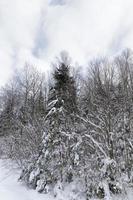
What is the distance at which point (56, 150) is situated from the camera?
6.58m

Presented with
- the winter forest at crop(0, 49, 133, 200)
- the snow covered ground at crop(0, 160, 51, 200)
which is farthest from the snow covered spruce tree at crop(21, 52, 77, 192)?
the snow covered ground at crop(0, 160, 51, 200)

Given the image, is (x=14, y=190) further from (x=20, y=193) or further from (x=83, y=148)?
(x=83, y=148)

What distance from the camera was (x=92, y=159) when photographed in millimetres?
5949

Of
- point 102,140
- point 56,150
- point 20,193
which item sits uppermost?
point 102,140

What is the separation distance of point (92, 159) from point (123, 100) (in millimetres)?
2446

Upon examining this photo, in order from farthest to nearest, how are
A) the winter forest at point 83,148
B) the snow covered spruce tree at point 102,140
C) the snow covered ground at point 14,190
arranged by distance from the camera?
1. the snow covered ground at point 14,190
2. the winter forest at point 83,148
3. the snow covered spruce tree at point 102,140

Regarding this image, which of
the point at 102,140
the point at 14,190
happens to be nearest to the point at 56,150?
the point at 102,140

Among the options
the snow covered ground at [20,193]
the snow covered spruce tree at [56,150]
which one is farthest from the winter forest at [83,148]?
the snow covered ground at [20,193]

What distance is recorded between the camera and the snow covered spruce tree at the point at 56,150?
6.16 m

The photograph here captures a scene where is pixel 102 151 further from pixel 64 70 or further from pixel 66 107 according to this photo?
pixel 64 70

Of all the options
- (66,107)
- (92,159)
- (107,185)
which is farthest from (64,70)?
(107,185)

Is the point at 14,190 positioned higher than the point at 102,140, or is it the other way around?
the point at 102,140

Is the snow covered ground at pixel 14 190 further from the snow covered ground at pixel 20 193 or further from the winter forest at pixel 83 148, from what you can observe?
the winter forest at pixel 83 148

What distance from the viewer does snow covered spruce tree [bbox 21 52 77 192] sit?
6164 mm
